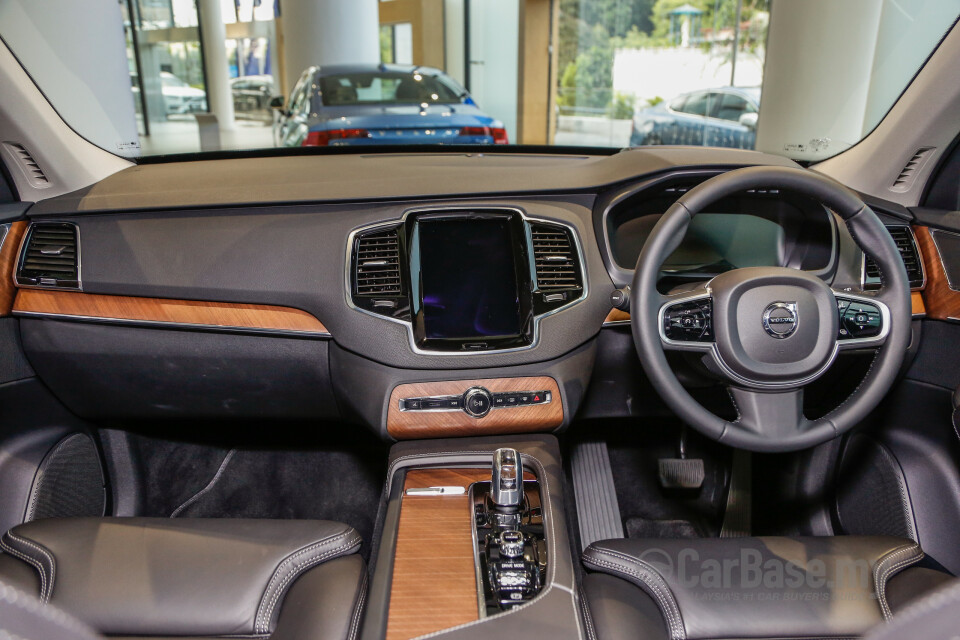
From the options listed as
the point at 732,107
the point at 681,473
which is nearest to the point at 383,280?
the point at 681,473

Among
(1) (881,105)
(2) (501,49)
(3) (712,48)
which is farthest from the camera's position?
(2) (501,49)

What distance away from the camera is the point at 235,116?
968 cm

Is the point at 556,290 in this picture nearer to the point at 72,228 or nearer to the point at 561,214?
the point at 561,214

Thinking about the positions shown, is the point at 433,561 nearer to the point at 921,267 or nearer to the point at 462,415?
the point at 462,415

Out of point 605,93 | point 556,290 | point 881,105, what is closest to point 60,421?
point 556,290

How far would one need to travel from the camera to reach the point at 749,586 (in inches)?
50.5

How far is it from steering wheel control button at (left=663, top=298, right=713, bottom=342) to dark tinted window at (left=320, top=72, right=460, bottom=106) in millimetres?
3721

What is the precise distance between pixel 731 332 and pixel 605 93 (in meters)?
8.46

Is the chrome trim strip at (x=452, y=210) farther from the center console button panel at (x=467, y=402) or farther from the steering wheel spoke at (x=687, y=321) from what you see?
the steering wheel spoke at (x=687, y=321)

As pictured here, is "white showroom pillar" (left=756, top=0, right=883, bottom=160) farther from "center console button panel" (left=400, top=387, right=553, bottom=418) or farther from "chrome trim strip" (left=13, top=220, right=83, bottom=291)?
"chrome trim strip" (left=13, top=220, right=83, bottom=291)

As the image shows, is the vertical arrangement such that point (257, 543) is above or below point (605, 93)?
below

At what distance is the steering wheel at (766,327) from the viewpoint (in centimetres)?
132

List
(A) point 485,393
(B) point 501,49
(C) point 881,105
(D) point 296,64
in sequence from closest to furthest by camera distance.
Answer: (A) point 485,393 → (C) point 881,105 → (D) point 296,64 → (B) point 501,49

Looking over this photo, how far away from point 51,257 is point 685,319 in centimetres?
144
